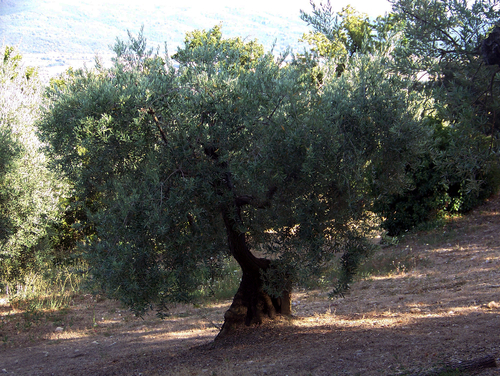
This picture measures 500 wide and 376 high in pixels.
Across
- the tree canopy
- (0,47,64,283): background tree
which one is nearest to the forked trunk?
the tree canopy

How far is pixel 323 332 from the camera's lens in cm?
709

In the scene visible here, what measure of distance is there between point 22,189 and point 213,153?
288 inches

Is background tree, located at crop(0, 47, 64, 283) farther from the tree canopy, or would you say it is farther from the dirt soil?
the tree canopy

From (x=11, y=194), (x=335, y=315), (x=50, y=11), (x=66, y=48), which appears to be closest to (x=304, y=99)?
(x=335, y=315)

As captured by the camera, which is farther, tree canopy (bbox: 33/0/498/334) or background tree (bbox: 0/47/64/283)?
background tree (bbox: 0/47/64/283)

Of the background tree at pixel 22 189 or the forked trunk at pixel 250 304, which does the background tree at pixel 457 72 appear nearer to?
the forked trunk at pixel 250 304

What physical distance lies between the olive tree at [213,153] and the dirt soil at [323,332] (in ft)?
3.66

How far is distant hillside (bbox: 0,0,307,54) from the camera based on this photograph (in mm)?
100125

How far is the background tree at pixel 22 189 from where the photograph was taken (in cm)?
1065

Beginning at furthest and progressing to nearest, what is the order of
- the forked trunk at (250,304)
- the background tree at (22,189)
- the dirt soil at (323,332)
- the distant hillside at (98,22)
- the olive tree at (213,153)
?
the distant hillside at (98,22) → the background tree at (22,189) → the forked trunk at (250,304) → the dirt soil at (323,332) → the olive tree at (213,153)

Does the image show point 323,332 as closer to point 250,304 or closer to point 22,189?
point 250,304

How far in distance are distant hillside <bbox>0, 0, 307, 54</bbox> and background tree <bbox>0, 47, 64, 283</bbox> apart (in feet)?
263

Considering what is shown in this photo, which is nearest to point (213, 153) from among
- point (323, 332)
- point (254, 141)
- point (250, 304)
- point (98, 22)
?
point (254, 141)

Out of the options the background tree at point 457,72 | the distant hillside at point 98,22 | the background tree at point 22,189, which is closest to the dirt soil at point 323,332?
the background tree at point 22,189
